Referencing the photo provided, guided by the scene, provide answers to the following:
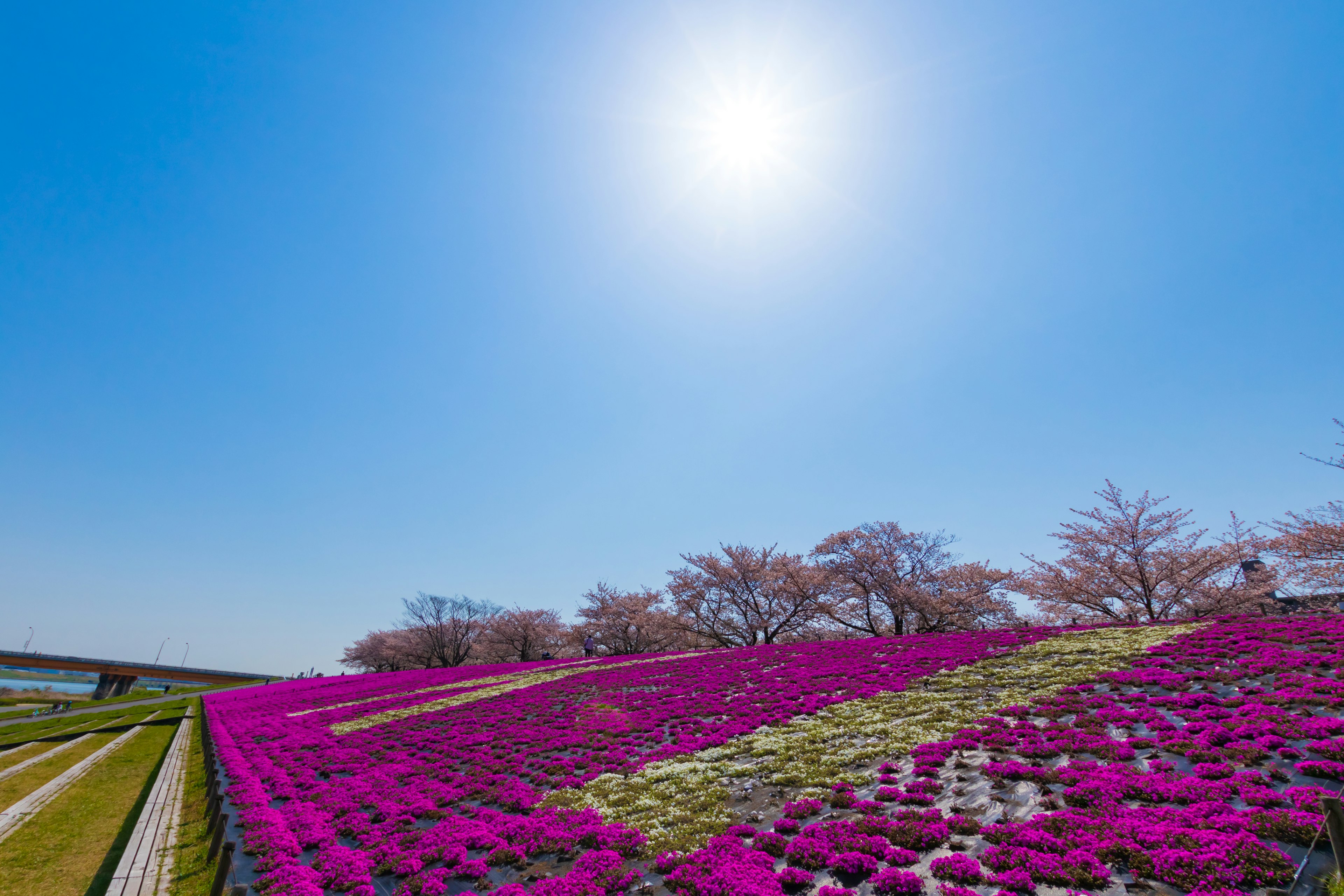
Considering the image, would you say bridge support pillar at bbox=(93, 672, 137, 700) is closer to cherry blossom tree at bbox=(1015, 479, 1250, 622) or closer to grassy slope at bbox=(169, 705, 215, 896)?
grassy slope at bbox=(169, 705, 215, 896)

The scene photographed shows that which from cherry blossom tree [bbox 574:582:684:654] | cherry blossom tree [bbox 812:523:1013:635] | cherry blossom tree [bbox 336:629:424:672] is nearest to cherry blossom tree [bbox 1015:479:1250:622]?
cherry blossom tree [bbox 812:523:1013:635]

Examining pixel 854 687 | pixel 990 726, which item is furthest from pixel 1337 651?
pixel 854 687

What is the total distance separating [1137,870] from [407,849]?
11.5 metres

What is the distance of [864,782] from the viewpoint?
1026 centimetres

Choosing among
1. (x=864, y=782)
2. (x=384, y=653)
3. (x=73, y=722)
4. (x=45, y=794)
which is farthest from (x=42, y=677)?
(x=864, y=782)

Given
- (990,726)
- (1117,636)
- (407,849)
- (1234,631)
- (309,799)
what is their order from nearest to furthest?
(407,849) → (990,726) → (309,799) → (1234,631) → (1117,636)

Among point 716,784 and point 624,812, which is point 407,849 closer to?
point 624,812

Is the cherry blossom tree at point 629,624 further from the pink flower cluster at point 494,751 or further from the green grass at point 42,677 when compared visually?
the green grass at point 42,677

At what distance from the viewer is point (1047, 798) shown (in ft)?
28.1

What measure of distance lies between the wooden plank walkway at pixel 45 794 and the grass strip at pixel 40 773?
5.8 inches

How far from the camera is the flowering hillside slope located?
7008mm

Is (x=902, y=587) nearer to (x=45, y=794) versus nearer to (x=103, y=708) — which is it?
(x=45, y=794)

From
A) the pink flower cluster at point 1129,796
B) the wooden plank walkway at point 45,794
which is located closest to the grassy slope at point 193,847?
the wooden plank walkway at point 45,794

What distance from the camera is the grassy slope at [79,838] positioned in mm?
9367
